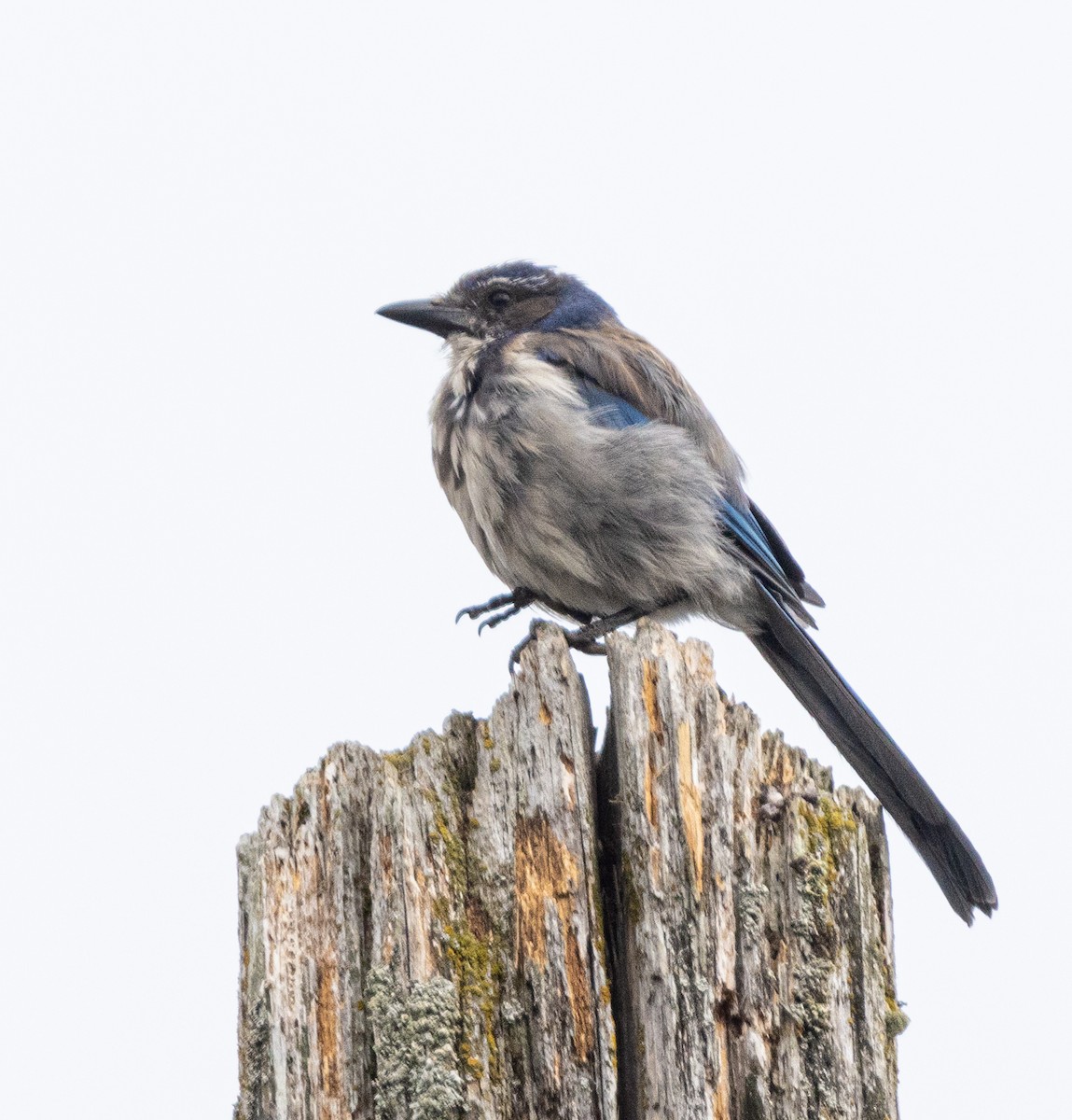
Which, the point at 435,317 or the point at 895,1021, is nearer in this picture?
the point at 895,1021

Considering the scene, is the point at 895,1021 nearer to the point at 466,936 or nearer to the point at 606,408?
the point at 466,936

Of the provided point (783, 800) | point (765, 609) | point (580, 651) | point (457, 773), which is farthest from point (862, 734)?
point (457, 773)

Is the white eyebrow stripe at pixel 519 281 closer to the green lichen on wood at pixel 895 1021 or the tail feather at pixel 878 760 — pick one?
the tail feather at pixel 878 760

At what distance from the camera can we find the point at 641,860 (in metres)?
3.27

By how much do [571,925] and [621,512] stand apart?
2.32 metres

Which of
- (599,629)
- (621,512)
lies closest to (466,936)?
(599,629)

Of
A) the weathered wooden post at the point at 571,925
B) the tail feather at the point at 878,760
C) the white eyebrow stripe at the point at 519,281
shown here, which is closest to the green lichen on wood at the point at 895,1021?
the weathered wooden post at the point at 571,925

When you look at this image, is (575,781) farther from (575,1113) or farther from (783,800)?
(575,1113)

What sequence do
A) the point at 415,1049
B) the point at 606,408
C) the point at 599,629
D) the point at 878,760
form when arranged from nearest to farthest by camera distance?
1. the point at 415,1049
2. the point at 599,629
3. the point at 878,760
4. the point at 606,408

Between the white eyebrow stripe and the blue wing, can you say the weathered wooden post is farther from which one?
the white eyebrow stripe

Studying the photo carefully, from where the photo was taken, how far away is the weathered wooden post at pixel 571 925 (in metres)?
3.07

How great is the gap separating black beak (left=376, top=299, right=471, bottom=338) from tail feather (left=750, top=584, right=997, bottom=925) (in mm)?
1798

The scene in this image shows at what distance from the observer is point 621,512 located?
5.27m

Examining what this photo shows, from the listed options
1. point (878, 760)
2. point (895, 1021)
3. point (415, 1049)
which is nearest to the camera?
point (415, 1049)
